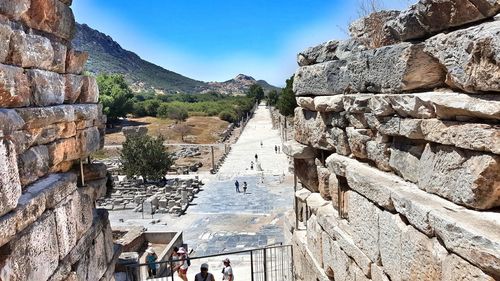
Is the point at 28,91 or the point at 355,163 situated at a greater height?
the point at 28,91

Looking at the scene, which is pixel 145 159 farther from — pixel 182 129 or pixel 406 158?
pixel 182 129

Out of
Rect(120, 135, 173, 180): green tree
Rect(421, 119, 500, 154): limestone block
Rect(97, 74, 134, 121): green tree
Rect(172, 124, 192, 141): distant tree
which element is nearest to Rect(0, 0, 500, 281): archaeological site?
Rect(421, 119, 500, 154): limestone block

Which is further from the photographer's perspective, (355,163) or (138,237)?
(138,237)

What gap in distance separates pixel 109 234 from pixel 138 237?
1022cm

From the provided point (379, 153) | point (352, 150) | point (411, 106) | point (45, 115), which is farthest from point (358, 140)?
point (45, 115)

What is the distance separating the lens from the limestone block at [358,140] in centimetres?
395

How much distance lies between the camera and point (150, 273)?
34.5 ft

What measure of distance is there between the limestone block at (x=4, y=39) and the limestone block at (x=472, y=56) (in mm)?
3031

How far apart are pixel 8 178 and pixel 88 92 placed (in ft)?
6.74

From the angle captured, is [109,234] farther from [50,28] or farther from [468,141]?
[468,141]

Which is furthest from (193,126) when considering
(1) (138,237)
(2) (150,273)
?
(2) (150,273)

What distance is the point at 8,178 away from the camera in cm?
282

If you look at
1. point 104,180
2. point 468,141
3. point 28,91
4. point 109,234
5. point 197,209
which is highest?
point 28,91

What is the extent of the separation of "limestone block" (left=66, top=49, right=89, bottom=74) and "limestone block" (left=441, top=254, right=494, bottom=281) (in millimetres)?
3841
